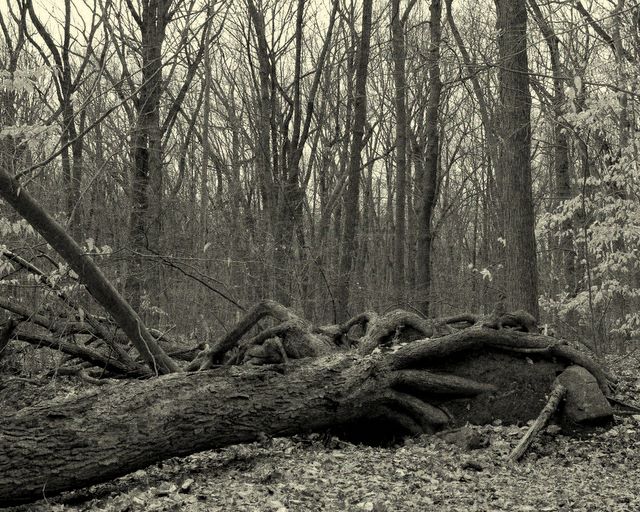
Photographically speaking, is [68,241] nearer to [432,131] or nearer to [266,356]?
[266,356]

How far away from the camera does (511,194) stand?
8.88 meters

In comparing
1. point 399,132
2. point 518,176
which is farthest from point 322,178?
point 518,176

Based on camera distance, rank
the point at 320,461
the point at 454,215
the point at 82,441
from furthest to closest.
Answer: the point at 454,215 < the point at 320,461 < the point at 82,441

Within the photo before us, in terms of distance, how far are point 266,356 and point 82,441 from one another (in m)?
2.91

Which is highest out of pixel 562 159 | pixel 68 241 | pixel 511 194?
pixel 562 159

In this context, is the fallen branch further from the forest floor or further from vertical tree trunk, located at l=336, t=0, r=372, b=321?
vertical tree trunk, located at l=336, t=0, r=372, b=321

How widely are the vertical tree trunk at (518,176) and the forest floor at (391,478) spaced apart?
3.00 metres

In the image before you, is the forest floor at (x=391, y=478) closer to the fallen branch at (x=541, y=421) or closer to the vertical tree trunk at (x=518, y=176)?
the fallen branch at (x=541, y=421)

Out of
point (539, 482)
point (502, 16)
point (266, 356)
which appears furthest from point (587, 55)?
point (539, 482)

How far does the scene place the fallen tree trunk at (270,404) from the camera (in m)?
4.36

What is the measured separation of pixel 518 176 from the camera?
8.85 metres

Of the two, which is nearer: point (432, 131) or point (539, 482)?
point (539, 482)

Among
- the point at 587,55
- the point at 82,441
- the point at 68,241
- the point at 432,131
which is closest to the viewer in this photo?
the point at 82,441

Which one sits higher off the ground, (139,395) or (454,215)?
(454,215)
